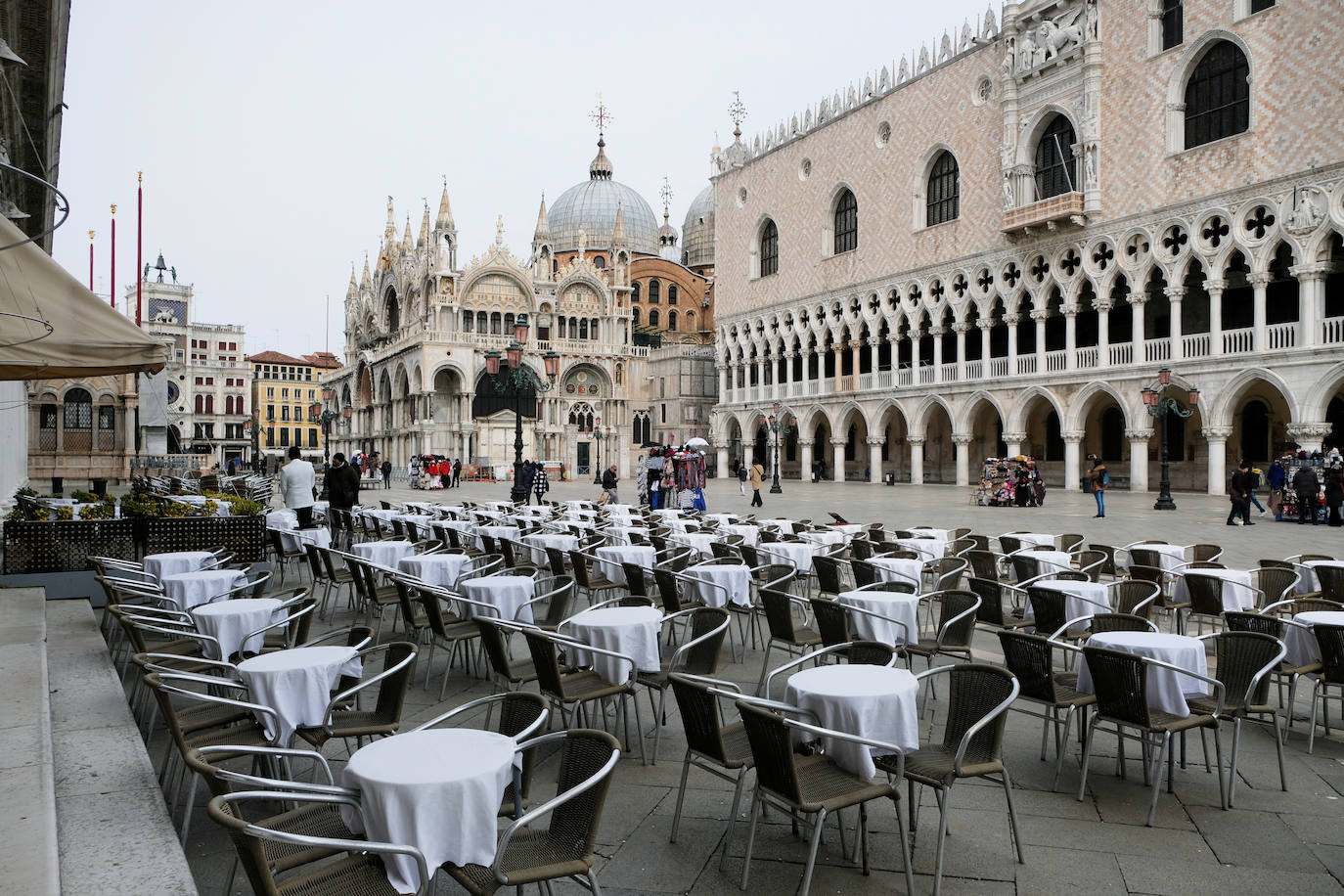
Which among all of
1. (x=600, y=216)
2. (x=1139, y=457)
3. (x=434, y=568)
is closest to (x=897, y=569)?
(x=434, y=568)

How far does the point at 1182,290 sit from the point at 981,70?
39.5 ft

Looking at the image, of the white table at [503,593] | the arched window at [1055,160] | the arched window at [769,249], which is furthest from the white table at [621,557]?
the arched window at [769,249]

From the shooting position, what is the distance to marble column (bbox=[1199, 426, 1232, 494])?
27406 mm

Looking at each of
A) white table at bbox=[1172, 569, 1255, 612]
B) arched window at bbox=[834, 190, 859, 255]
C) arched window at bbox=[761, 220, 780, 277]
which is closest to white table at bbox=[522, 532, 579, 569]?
white table at bbox=[1172, 569, 1255, 612]

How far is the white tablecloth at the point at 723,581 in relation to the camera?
8023mm

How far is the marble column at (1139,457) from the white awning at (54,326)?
95.7ft

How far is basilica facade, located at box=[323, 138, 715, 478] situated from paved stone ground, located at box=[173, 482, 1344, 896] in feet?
148

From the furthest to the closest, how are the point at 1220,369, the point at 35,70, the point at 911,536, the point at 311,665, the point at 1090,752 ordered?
1. the point at 1220,369
2. the point at 911,536
3. the point at 35,70
4. the point at 1090,752
5. the point at 311,665

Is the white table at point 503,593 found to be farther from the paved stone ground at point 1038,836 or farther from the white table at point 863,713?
the white table at point 863,713

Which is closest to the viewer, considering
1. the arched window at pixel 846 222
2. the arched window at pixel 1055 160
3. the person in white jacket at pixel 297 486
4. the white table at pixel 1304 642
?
the white table at pixel 1304 642

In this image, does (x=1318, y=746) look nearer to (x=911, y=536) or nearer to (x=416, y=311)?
(x=911, y=536)

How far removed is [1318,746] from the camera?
5.68 meters

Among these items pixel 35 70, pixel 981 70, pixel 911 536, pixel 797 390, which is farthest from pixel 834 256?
pixel 35 70

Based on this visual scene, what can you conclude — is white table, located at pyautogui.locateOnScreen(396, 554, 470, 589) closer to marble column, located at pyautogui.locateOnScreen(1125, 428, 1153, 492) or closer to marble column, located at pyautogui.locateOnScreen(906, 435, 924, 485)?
marble column, located at pyautogui.locateOnScreen(1125, 428, 1153, 492)
